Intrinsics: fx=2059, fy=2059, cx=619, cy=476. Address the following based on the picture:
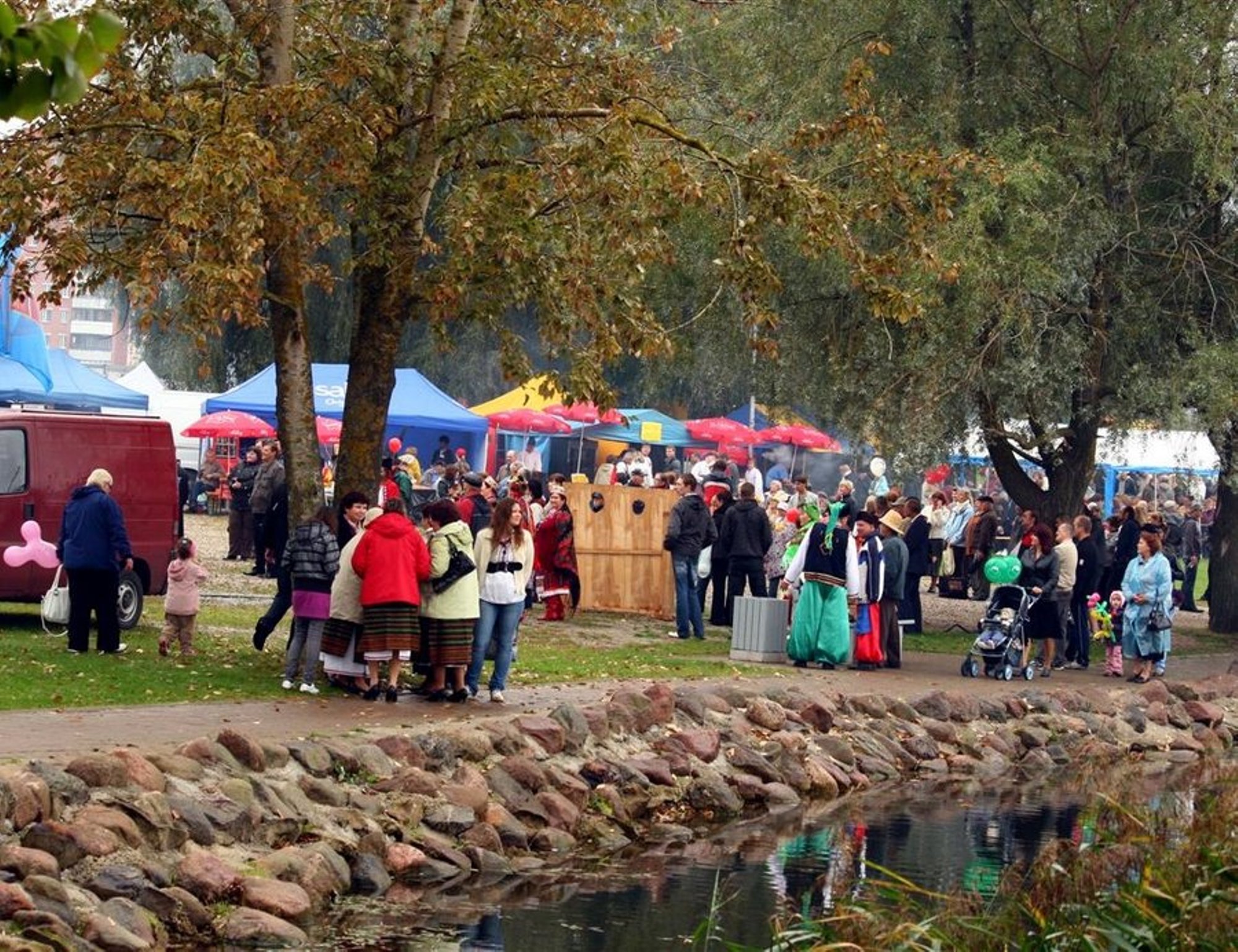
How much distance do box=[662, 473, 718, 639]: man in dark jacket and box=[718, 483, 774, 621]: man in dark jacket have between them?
512mm

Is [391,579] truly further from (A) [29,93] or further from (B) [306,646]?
(A) [29,93]

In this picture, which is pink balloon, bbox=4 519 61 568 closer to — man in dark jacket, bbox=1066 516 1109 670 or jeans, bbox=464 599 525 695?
jeans, bbox=464 599 525 695

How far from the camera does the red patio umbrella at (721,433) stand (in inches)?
1823

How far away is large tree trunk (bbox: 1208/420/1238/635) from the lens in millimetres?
29781

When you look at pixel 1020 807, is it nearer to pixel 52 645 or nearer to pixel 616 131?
pixel 616 131

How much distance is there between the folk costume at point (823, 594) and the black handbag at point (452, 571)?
6.37 meters

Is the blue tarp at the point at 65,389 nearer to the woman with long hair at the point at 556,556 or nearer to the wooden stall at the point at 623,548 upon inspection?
the wooden stall at the point at 623,548


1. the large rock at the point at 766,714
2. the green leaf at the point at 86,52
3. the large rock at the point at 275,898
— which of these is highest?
the green leaf at the point at 86,52

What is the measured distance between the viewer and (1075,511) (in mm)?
27172

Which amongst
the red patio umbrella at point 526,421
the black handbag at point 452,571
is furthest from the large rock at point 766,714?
the red patio umbrella at point 526,421

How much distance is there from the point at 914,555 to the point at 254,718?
1249 cm

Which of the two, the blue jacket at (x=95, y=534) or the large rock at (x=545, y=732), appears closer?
the large rock at (x=545, y=732)

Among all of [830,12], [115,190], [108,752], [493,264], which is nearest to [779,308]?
[830,12]

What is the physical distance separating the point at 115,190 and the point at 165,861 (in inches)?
260
